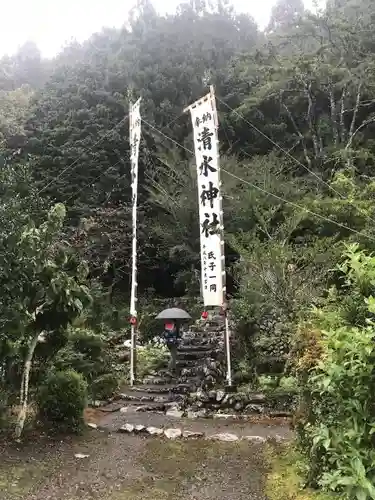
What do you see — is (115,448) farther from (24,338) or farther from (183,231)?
(183,231)

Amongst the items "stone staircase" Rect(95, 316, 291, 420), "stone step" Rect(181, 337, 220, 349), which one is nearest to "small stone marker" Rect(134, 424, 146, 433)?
"stone staircase" Rect(95, 316, 291, 420)

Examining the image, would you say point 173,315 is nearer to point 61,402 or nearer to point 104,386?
point 104,386

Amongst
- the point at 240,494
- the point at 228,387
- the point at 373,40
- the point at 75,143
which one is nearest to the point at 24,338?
the point at 240,494

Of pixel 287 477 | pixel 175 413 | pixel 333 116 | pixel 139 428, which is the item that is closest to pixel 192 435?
pixel 139 428

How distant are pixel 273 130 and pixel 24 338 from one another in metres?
16.0

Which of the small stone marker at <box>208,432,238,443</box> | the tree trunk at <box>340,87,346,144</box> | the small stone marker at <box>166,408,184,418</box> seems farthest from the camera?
the tree trunk at <box>340,87,346,144</box>

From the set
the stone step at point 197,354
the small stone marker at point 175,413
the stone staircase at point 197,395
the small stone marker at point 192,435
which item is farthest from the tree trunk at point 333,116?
the small stone marker at point 192,435

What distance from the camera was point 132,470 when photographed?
5.55m

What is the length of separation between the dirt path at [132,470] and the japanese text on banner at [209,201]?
3.34 m

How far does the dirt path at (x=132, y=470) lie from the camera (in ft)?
15.9

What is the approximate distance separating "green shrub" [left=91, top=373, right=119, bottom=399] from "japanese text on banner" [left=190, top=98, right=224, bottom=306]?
237 cm

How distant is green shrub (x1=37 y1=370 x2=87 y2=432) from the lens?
22.0 feet

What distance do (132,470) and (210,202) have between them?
18.0 feet

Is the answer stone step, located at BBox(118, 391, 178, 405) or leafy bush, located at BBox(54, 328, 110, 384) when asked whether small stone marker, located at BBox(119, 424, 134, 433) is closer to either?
leafy bush, located at BBox(54, 328, 110, 384)
